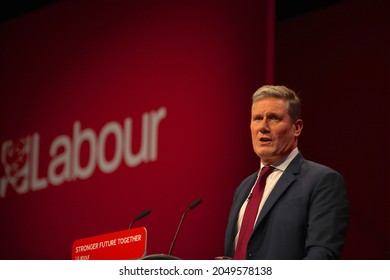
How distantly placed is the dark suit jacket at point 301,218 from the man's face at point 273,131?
0.57ft

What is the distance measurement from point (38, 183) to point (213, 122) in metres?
1.44

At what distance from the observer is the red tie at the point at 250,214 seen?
2.50 metres

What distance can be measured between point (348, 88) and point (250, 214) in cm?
277

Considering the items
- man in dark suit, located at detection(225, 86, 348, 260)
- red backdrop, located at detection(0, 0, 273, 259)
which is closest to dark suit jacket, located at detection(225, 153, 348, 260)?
man in dark suit, located at detection(225, 86, 348, 260)

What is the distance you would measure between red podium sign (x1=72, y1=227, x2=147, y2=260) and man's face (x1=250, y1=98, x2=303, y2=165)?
61cm

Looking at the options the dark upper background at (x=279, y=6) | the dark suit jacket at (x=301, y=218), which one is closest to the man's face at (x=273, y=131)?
the dark suit jacket at (x=301, y=218)

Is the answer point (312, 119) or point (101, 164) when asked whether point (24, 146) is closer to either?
point (101, 164)

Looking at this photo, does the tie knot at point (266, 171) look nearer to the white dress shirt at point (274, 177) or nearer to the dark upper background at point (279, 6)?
the white dress shirt at point (274, 177)

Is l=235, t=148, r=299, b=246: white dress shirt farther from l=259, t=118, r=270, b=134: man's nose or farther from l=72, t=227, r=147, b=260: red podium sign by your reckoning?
l=72, t=227, r=147, b=260: red podium sign

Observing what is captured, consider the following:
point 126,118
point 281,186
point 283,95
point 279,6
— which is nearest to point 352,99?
point 279,6

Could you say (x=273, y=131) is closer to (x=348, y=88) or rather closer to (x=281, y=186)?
(x=281, y=186)

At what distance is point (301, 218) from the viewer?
2426mm
